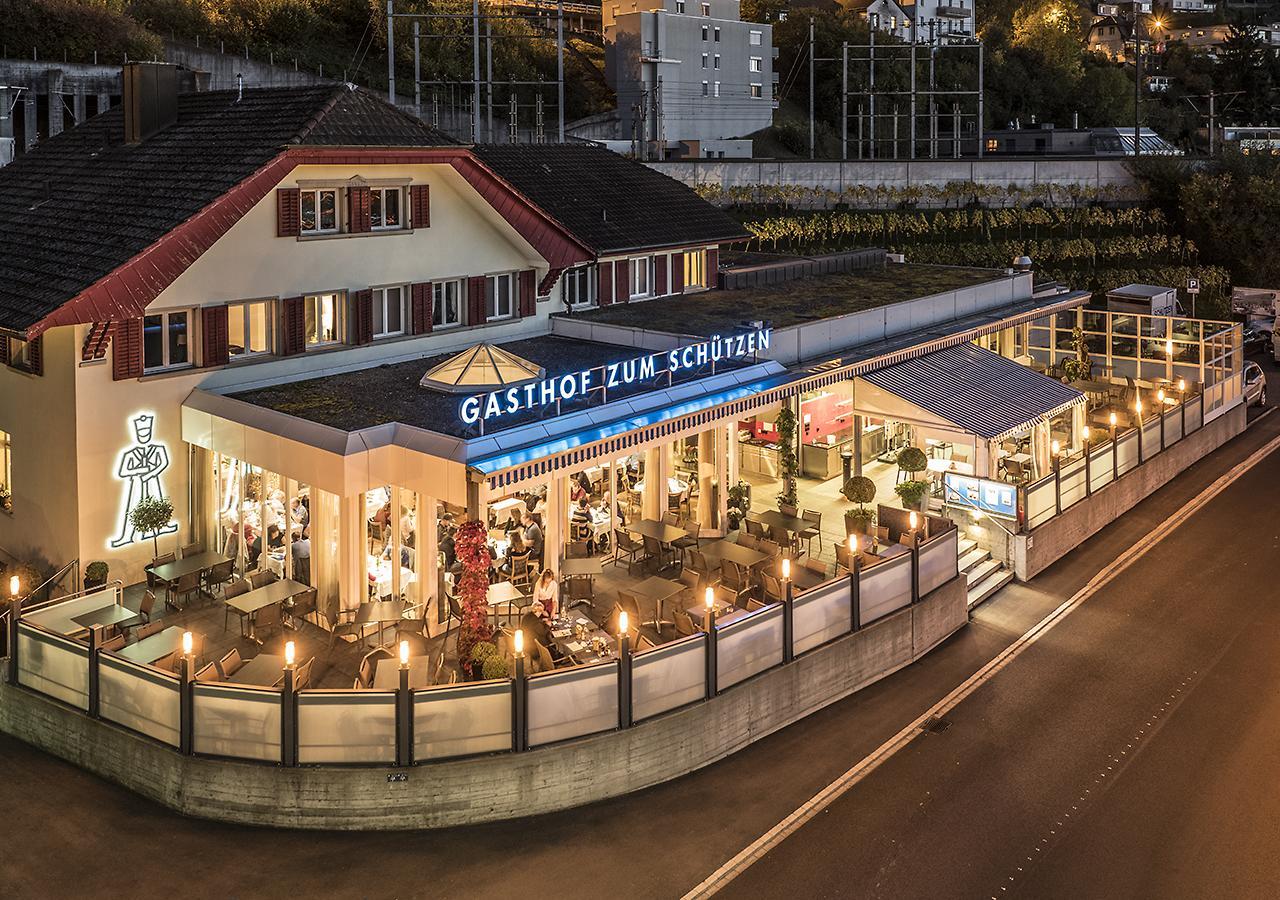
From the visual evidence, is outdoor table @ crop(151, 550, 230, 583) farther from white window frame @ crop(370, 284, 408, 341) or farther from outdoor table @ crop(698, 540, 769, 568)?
outdoor table @ crop(698, 540, 769, 568)

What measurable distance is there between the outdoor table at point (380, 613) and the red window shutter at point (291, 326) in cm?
641

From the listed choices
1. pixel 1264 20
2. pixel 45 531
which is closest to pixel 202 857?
pixel 45 531

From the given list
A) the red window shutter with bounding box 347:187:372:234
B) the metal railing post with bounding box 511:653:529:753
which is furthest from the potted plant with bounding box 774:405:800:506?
the metal railing post with bounding box 511:653:529:753

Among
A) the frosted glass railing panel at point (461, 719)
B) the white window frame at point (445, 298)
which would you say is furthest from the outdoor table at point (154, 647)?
the white window frame at point (445, 298)

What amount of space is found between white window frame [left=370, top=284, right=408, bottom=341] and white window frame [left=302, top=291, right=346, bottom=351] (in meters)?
0.73

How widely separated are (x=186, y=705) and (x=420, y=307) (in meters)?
12.3

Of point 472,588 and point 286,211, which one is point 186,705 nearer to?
point 472,588

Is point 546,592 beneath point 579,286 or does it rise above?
beneath

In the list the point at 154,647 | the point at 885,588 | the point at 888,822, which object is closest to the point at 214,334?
the point at 154,647

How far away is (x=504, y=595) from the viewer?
19.7 meters

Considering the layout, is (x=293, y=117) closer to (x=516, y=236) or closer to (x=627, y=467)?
(x=516, y=236)

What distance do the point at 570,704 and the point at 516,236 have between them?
14.2 meters

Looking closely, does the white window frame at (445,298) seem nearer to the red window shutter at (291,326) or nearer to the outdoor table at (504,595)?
the red window shutter at (291,326)

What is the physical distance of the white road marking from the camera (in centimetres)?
1463
